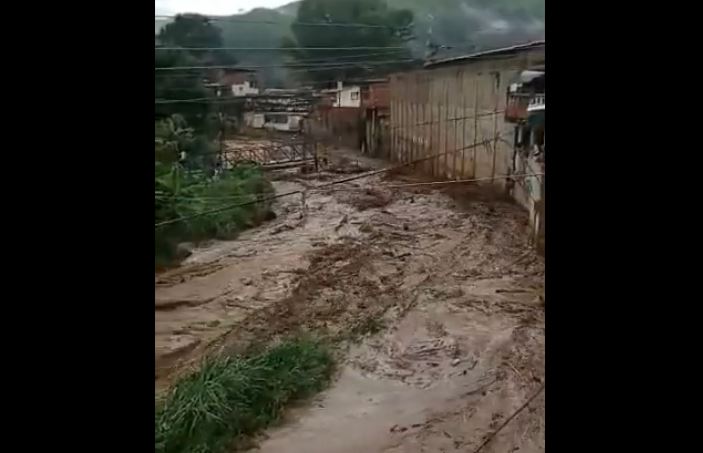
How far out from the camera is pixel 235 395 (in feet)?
3.37

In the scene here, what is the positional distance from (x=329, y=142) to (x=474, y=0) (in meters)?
0.30

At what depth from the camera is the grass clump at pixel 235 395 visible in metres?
1.01

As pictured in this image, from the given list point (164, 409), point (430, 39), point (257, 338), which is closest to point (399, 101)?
point (430, 39)

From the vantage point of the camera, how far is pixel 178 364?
1019 mm

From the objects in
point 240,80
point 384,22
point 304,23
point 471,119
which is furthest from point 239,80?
point 471,119

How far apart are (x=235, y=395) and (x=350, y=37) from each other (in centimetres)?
53

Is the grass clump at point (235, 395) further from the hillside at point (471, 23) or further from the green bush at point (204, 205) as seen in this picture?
the hillside at point (471, 23)

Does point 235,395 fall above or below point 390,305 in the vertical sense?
below

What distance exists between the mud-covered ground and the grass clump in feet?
0.07

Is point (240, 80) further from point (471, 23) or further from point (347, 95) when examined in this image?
point (471, 23)

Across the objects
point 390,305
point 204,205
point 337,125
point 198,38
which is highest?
point 198,38

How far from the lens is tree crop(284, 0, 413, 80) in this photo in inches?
41.8

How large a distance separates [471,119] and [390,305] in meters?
0.29

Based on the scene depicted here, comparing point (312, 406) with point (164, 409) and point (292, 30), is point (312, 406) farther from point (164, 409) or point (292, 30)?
point (292, 30)
